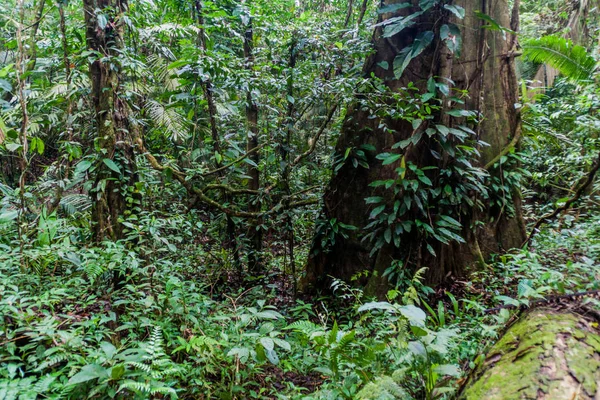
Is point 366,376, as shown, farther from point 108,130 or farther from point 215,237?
point 215,237

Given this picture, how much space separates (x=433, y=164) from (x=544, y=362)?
2.68 m

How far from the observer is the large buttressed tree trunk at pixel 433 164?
368 cm

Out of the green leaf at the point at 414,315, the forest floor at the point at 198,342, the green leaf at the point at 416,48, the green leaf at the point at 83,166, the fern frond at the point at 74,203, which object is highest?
the green leaf at the point at 416,48

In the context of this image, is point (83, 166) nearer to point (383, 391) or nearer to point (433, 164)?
point (383, 391)

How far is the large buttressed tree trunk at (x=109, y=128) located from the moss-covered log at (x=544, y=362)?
2.83 metres

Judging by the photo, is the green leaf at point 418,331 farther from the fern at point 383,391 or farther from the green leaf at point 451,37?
the green leaf at point 451,37

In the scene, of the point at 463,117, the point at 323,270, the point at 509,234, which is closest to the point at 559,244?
the point at 509,234

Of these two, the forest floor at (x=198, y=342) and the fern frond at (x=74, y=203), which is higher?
the fern frond at (x=74, y=203)

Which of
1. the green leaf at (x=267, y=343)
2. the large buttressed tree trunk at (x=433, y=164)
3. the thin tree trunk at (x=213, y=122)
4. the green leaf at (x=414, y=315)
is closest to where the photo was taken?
the green leaf at (x=414, y=315)

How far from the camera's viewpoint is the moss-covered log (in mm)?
1335

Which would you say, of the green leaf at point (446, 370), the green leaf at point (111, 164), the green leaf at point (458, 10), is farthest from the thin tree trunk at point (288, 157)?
the green leaf at point (446, 370)

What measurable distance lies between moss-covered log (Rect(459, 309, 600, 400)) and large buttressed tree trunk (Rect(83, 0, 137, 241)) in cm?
283

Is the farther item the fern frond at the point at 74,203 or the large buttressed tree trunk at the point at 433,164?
the large buttressed tree trunk at the point at 433,164

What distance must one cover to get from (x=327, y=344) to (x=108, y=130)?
2.54 meters
